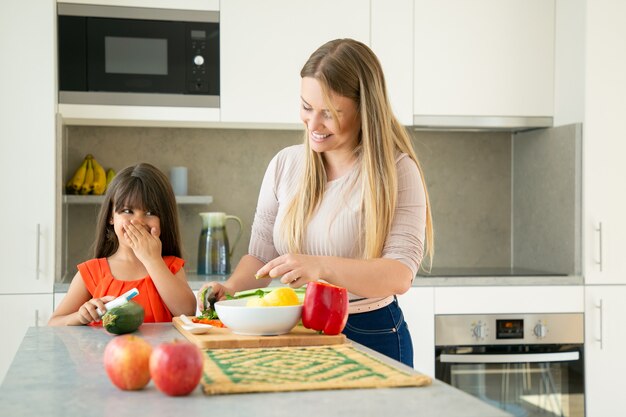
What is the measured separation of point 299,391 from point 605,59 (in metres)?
2.67

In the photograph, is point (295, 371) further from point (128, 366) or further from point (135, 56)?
point (135, 56)

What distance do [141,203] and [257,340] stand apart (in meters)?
0.84

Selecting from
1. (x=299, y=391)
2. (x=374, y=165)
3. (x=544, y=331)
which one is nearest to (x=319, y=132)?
(x=374, y=165)

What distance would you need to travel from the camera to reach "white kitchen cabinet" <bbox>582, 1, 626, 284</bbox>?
3379mm

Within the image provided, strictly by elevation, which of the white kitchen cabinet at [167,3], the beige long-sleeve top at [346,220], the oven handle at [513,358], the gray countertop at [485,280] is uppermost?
the white kitchen cabinet at [167,3]

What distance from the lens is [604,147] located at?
339 cm

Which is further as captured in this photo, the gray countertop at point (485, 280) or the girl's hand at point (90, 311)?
the gray countertop at point (485, 280)

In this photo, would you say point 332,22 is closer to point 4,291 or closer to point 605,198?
point 605,198

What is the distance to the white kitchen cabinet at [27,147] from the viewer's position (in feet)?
10.0

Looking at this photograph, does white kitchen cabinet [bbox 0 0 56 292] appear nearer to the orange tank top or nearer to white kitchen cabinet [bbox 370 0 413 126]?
the orange tank top

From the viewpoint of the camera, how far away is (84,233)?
12.0 feet

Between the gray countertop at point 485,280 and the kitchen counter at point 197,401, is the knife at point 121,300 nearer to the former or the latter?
the kitchen counter at point 197,401

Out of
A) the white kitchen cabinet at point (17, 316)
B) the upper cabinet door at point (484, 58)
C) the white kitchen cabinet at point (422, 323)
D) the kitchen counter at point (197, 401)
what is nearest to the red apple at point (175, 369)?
the kitchen counter at point (197, 401)

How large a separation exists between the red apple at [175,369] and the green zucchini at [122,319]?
1.88 feet
